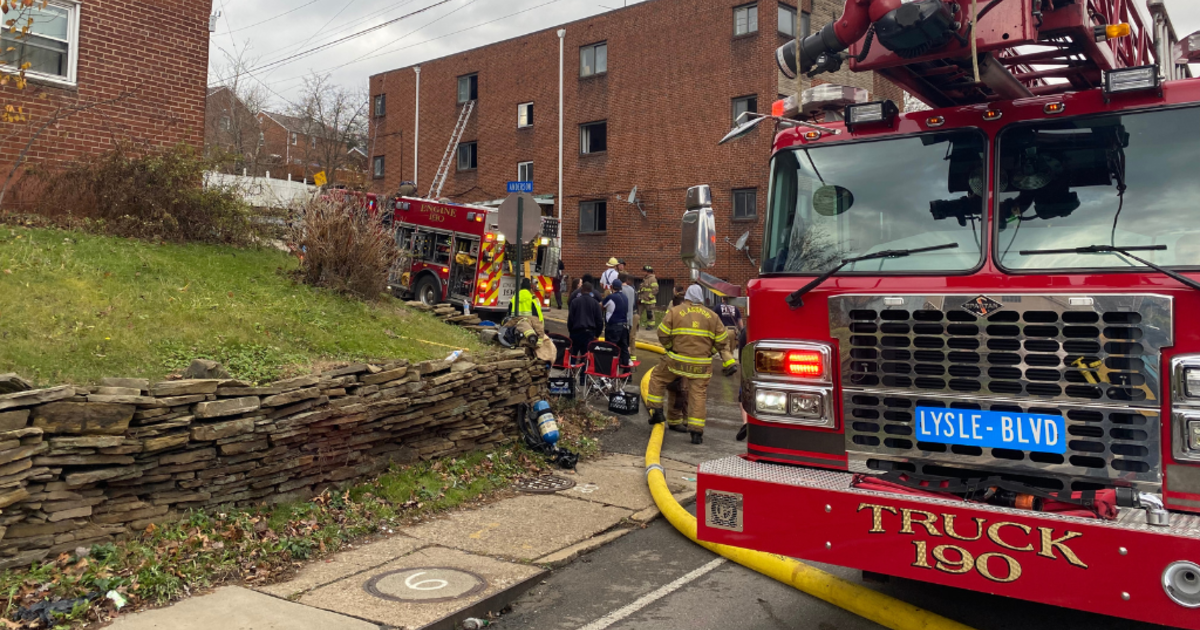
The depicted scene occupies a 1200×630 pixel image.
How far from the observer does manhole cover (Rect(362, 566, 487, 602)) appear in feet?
16.4

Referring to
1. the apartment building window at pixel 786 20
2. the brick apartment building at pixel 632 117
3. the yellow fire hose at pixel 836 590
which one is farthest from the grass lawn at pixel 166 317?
the apartment building window at pixel 786 20

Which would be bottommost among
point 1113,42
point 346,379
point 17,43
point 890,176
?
point 346,379

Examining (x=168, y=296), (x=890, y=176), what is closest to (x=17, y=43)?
(x=168, y=296)

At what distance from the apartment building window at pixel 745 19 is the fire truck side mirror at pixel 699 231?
22.0 m

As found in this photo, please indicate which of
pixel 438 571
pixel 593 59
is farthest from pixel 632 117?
pixel 438 571

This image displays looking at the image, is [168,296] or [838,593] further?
[168,296]

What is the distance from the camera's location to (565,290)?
2981 cm

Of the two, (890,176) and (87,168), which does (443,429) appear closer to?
(890,176)

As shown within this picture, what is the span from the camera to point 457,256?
18562mm

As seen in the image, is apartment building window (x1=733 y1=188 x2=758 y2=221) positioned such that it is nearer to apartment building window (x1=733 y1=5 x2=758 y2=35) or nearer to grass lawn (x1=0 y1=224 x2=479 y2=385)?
apartment building window (x1=733 y1=5 x2=758 y2=35)

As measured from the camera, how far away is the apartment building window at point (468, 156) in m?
33.8

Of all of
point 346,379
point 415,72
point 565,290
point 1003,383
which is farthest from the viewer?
point 415,72

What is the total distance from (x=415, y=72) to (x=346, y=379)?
3201 centimetres

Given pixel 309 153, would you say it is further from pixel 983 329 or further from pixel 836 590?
pixel 983 329
